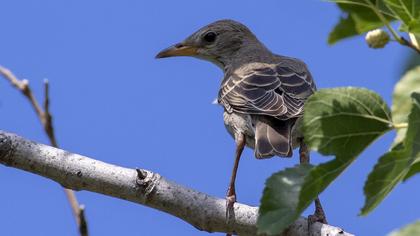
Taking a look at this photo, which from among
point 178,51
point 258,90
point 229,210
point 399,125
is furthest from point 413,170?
point 178,51

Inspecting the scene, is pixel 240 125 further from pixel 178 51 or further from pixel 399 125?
pixel 399 125

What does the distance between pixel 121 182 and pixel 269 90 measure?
110 inches

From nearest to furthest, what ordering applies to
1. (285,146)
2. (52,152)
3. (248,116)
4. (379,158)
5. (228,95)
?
(379,158) → (52,152) → (285,146) → (248,116) → (228,95)

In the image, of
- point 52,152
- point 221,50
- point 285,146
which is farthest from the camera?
point 221,50

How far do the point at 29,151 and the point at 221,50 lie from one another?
5.35 metres

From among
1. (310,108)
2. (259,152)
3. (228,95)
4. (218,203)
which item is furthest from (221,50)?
(310,108)

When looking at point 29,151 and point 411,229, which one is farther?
point 29,151

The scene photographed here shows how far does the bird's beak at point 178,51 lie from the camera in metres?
9.05

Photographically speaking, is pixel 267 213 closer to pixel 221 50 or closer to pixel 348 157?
pixel 348 157

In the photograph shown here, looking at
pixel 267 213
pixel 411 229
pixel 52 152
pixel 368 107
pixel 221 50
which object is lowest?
pixel 411 229

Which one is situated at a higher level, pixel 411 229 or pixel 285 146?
pixel 285 146

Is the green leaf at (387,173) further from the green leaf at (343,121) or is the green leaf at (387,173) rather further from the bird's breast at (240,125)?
the bird's breast at (240,125)

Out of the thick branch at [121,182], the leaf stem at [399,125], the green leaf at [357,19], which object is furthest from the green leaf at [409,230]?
the thick branch at [121,182]

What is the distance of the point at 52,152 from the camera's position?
166 inches
